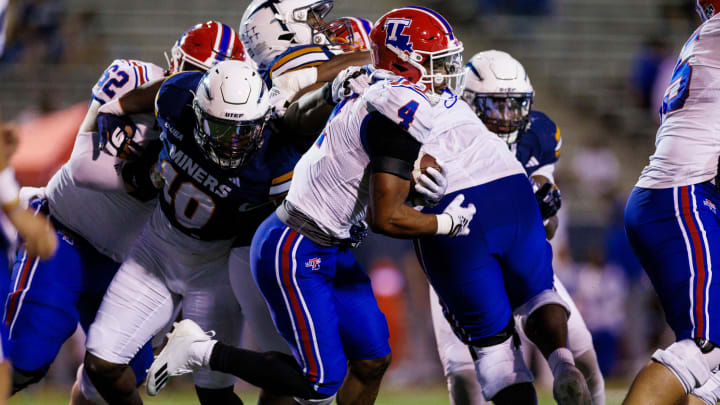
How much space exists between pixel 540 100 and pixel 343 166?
9.03 meters

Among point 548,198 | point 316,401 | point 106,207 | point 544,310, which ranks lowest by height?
point 316,401

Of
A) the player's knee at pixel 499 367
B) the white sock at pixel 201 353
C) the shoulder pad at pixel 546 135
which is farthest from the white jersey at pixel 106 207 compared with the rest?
the shoulder pad at pixel 546 135

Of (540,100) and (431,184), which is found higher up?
(431,184)

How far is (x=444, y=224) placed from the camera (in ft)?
12.6

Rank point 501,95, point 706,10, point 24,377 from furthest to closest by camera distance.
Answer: point 501,95 → point 24,377 → point 706,10

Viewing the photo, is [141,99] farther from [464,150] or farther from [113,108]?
[464,150]

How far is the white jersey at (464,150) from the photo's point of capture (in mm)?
4141

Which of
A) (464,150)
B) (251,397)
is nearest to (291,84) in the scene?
(464,150)

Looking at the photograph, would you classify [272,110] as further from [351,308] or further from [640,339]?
[640,339]

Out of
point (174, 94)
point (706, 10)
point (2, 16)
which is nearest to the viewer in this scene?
point (2, 16)

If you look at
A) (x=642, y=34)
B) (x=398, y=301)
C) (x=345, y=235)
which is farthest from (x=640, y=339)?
(x=345, y=235)

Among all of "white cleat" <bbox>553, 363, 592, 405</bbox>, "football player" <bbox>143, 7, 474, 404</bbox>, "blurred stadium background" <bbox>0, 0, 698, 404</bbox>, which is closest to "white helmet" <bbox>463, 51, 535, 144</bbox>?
"football player" <bbox>143, 7, 474, 404</bbox>

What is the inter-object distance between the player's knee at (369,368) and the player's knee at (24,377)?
1.61 meters

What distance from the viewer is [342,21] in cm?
546
